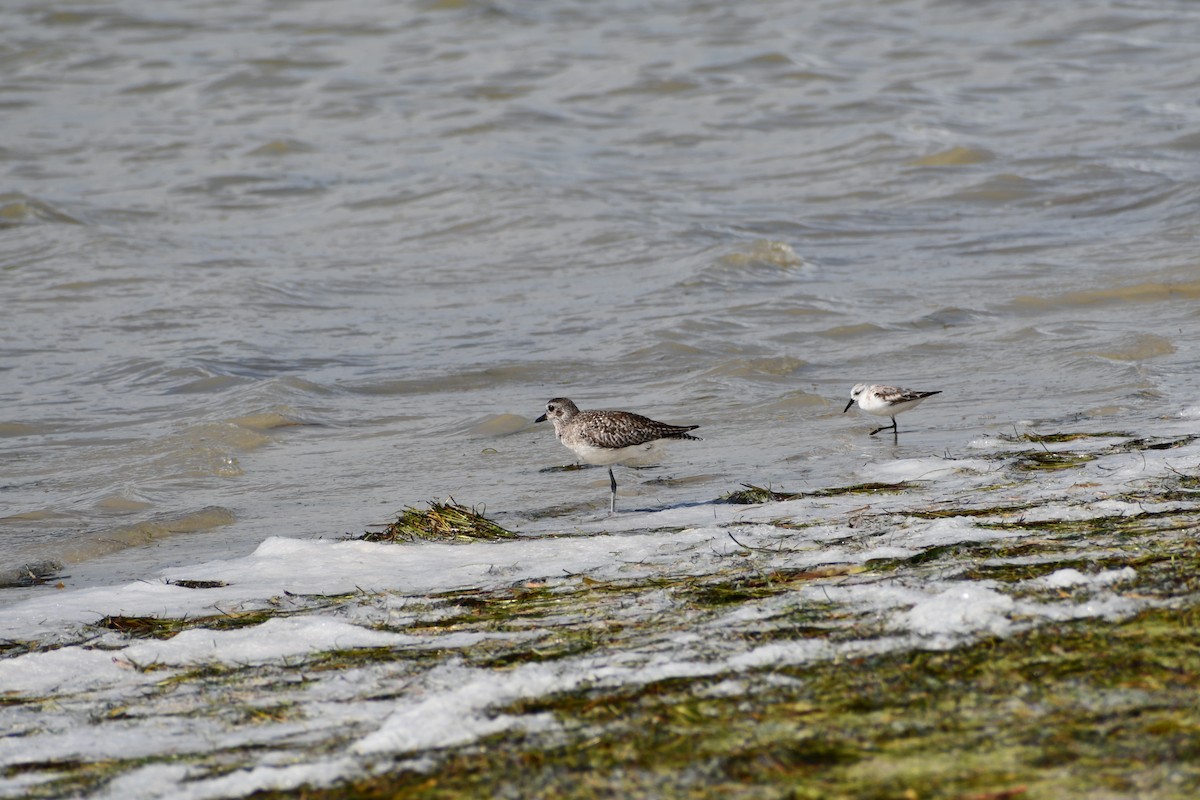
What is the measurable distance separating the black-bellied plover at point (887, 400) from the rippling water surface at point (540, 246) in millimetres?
161

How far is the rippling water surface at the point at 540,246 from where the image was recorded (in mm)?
9000

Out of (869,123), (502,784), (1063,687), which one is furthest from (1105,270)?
(502,784)

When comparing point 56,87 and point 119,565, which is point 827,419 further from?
point 56,87

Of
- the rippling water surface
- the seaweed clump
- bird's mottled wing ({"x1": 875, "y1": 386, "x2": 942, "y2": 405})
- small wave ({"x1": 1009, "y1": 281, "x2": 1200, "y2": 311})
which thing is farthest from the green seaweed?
small wave ({"x1": 1009, "y1": 281, "x2": 1200, "y2": 311})

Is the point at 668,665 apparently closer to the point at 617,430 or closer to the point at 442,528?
the point at 442,528

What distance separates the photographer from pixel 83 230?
52.0ft

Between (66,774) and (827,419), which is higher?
(66,774)

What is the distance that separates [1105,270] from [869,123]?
7890mm

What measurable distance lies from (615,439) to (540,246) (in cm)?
814

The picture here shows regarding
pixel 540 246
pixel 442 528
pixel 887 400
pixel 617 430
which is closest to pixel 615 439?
pixel 617 430

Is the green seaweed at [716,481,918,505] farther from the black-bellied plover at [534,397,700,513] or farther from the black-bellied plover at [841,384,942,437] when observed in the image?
the black-bellied plover at [841,384,942,437]

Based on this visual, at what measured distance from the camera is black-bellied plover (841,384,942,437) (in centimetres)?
883

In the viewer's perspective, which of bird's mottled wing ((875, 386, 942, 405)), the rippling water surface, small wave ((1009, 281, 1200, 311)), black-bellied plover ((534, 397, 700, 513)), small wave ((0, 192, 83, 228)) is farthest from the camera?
small wave ((0, 192, 83, 228))

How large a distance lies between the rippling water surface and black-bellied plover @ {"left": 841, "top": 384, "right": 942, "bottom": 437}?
0.53 ft
